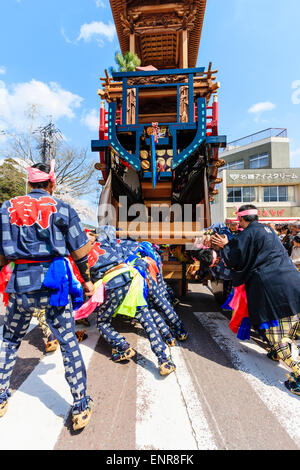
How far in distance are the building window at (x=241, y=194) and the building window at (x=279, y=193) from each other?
1.39 meters

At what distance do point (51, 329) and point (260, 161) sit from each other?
106 feet

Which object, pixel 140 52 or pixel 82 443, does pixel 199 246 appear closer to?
pixel 82 443

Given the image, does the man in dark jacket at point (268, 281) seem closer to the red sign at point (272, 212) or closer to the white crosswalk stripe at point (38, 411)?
the white crosswalk stripe at point (38, 411)

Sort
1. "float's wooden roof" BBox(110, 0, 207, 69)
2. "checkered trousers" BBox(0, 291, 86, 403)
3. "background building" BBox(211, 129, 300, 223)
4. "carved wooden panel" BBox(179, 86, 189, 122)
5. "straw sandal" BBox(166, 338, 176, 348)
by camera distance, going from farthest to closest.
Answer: "background building" BBox(211, 129, 300, 223)
"float's wooden roof" BBox(110, 0, 207, 69)
"carved wooden panel" BBox(179, 86, 189, 122)
"straw sandal" BBox(166, 338, 176, 348)
"checkered trousers" BBox(0, 291, 86, 403)

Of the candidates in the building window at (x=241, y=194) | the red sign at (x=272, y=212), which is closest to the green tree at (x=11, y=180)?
the building window at (x=241, y=194)

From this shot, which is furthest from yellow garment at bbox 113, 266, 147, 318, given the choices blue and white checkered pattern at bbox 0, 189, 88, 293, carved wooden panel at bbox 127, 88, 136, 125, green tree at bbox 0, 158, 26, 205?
green tree at bbox 0, 158, 26, 205

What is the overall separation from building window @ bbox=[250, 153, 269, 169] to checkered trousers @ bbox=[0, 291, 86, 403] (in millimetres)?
31655

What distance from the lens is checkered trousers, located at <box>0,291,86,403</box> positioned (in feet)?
5.48

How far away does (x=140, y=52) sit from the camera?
8133mm

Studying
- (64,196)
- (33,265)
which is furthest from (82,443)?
(64,196)

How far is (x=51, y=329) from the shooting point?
172 cm

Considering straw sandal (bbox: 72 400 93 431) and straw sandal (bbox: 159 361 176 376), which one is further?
straw sandal (bbox: 159 361 176 376)

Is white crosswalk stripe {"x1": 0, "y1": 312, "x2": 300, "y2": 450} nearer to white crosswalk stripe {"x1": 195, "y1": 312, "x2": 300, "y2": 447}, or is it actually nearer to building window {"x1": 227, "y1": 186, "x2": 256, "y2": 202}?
white crosswalk stripe {"x1": 195, "y1": 312, "x2": 300, "y2": 447}

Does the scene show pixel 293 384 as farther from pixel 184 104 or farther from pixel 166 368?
pixel 184 104
